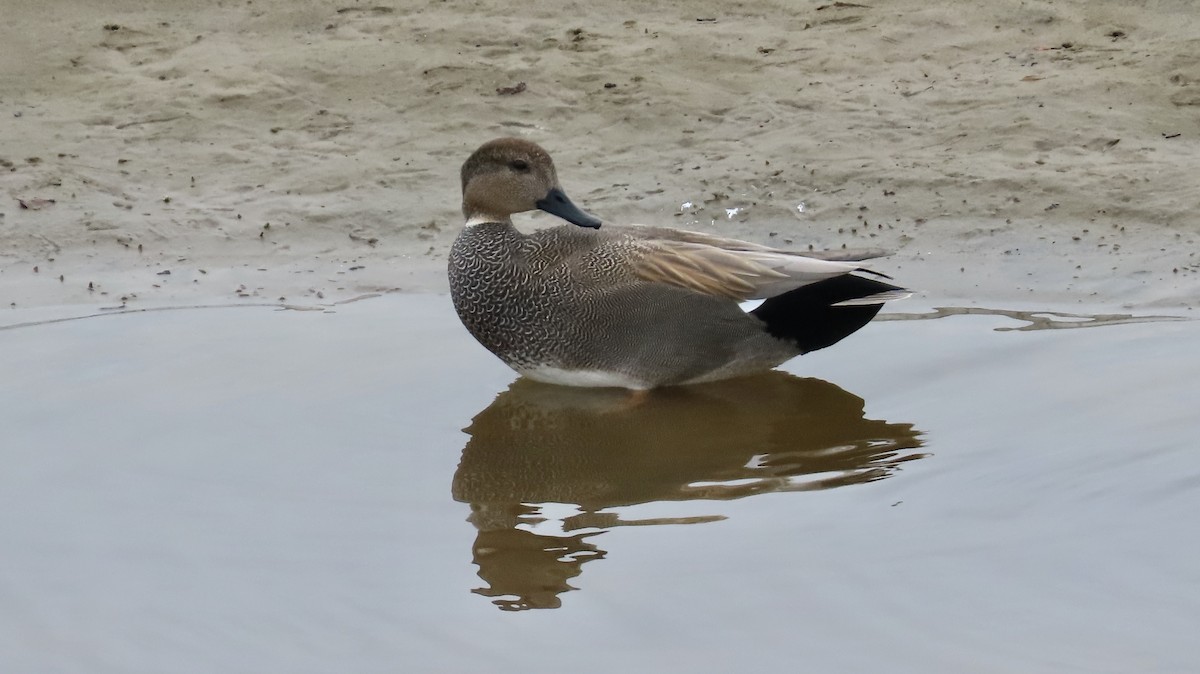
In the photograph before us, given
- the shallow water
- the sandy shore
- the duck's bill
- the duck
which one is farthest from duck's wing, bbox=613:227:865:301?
the sandy shore

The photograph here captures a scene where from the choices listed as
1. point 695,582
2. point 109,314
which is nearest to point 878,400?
point 695,582

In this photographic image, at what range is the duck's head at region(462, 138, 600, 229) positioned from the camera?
5.33 meters

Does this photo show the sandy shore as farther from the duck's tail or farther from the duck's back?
the duck's back

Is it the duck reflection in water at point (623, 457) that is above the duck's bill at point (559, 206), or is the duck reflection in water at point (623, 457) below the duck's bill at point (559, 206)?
below

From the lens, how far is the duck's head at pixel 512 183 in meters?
5.33

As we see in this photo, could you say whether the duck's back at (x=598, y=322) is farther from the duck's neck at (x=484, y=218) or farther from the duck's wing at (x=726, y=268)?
the duck's neck at (x=484, y=218)

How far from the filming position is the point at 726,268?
5.16 meters

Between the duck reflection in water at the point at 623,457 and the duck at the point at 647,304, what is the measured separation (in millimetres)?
131

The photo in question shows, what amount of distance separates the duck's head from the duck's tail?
2.40 feet

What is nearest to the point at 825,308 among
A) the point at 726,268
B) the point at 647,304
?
the point at 726,268

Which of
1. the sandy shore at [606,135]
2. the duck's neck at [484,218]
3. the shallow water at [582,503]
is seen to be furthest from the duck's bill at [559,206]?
the sandy shore at [606,135]

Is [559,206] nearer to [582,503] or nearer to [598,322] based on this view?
[598,322]

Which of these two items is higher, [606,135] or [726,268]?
[606,135]

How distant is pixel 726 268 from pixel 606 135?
2135 mm
